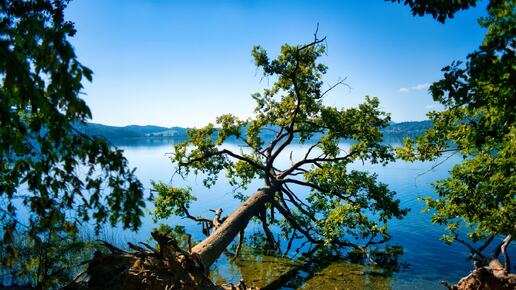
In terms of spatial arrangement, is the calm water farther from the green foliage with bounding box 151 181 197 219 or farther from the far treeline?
the green foliage with bounding box 151 181 197 219

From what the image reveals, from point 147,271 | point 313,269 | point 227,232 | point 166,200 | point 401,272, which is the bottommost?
point 401,272

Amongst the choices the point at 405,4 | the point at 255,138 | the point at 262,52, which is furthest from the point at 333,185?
the point at 405,4

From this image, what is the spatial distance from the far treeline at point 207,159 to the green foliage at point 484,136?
0.03m

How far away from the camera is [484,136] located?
6.31m

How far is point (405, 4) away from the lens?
6.61 meters

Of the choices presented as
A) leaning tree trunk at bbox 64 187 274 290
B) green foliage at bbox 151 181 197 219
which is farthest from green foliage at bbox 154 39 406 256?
leaning tree trunk at bbox 64 187 274 290

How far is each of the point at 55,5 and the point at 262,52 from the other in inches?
493

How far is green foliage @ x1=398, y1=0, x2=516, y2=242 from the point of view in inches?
215

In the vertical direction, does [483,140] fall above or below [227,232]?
above

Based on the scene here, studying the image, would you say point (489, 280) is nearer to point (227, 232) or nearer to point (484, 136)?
point (484, 136)

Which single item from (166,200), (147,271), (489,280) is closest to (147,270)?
(147,271)

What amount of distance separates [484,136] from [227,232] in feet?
33.5

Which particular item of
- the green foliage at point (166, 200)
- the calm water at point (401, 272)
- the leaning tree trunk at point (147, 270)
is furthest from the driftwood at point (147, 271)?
the green foliage at point (166, 200)

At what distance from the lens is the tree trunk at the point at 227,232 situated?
1191cm
